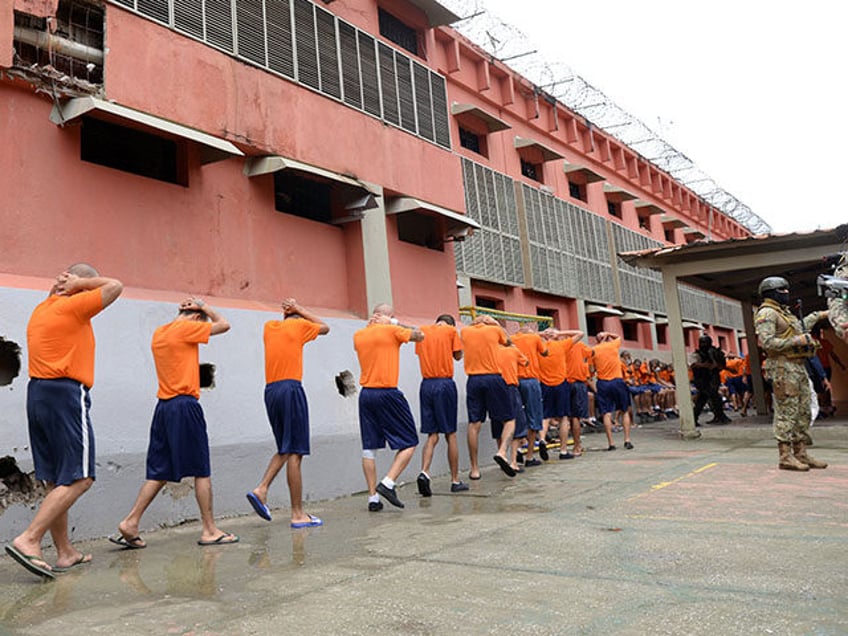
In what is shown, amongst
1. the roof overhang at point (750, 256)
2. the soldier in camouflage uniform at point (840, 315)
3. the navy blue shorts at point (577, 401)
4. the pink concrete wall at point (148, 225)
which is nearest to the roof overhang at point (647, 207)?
the roof overhang at point (750, 256)

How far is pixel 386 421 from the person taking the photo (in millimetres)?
6230

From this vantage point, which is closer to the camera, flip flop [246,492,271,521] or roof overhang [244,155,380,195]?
flip flop [246,492,271,521]

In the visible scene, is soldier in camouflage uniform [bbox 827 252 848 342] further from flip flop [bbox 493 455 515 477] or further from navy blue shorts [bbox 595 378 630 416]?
navy blue shorts [bbox 595 378 630 416]

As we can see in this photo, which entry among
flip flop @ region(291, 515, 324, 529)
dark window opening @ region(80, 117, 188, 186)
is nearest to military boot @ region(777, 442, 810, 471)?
flip flop @ region(291, 515, 324, 529)

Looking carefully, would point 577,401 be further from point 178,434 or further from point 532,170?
point 532,170

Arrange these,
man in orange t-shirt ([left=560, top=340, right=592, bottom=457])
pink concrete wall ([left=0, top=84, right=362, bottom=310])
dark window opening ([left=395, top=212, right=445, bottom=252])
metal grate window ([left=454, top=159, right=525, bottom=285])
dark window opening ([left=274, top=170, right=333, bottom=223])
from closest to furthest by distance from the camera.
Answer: pink concrete wall ([left=0, top=84, right=362, bottom=310])
dark window opening ([left=274, top=170, right=333, bottom=223])
man in orange t-shirt ([left=560, top=340, right=592, bottom=457])
dark window opening ([left=395, top=212, right=445, bottom=252])
metal grate window ([left=454, top=159, right=525, bottom=285])

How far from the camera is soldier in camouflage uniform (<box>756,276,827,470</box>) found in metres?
6.84

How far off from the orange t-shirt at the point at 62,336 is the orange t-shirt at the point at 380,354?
8.34ft

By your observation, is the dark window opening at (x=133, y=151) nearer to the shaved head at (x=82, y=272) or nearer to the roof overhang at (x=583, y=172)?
the shaved head at (x=82, y=272)

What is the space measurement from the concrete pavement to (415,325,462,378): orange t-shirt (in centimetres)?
144

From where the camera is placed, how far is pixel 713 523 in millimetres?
4641

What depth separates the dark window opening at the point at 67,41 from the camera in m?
6.78

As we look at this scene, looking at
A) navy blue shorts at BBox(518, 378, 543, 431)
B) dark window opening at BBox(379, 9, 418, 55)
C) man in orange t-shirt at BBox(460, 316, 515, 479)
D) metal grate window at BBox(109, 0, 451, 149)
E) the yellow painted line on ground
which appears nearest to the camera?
the yellow painted line on ground

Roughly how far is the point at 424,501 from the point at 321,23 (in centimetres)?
696
